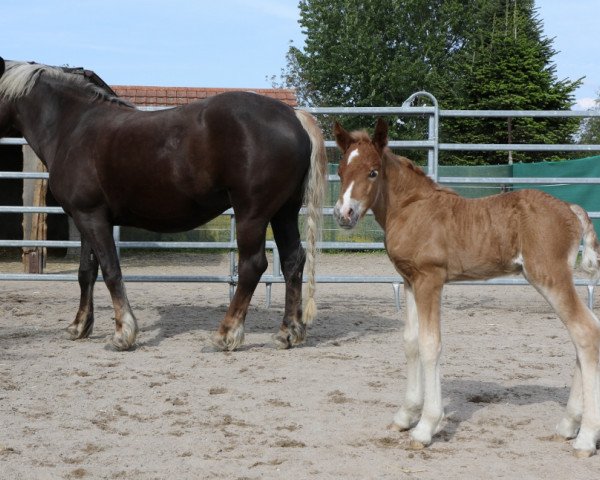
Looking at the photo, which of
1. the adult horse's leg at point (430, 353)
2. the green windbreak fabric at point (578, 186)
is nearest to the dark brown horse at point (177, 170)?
the adult horse's leg at point (430, 353)

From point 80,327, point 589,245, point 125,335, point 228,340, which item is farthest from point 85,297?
point 589,245

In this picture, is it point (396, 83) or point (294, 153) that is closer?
point (294, 153)

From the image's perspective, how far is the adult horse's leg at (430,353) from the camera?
368 centimetres

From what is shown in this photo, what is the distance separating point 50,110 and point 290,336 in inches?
106

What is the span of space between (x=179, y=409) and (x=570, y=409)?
208 cm

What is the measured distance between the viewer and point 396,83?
114 feet

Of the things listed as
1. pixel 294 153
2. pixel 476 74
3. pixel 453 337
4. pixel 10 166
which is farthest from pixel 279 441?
pixel 476 74

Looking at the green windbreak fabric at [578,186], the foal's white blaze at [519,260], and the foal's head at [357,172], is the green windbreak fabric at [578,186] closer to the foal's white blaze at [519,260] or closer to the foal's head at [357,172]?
the foal's white blaze at [519,260]

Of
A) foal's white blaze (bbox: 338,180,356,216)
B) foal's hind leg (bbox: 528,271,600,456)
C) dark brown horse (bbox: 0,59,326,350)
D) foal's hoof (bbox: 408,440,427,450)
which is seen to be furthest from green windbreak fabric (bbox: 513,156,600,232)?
foal's hoof (bbox: 408,440,427,450)

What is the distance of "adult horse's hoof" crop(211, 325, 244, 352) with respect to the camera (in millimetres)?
5883

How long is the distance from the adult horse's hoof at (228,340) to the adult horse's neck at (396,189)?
2.24m

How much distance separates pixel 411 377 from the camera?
3934mm

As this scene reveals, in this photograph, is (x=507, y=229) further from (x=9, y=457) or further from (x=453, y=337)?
(x=453, y=337)

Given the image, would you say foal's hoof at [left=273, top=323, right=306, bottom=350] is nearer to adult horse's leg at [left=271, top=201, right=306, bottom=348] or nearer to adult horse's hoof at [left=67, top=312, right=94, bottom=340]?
adult horse's leg at [left=271, top=201, right=306, bottom=348]
